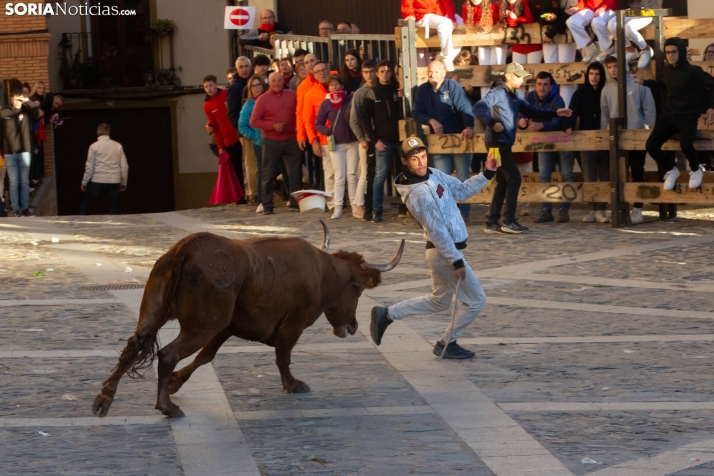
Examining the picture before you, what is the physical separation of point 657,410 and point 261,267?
2.68 meters

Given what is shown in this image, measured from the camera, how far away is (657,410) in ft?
23.3

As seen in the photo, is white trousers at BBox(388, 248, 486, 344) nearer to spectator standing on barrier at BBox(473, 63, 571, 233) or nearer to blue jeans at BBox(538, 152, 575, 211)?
spectator standing on barrier at BBox(473, 63, 571, 233)

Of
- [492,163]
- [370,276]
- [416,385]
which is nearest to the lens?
[416,385]

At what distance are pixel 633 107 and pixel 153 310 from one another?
952cm

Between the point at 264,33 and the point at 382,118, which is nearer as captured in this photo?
the point at 382,118

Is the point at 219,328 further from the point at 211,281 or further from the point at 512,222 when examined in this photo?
the point at 512,222

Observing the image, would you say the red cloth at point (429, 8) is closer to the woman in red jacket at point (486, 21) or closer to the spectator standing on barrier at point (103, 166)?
the woman in red jacket at point (486, 21)

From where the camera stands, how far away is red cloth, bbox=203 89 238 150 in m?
19.4

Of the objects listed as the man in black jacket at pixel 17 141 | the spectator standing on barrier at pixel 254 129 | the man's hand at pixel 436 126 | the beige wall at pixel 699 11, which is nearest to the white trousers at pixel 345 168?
the man's hand at pixel 436 126

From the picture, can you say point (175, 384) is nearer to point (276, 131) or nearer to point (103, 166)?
point (276, 131)

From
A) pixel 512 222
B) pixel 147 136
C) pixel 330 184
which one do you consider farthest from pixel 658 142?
pixel 147 136

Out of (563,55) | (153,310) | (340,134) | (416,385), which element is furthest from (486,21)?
(153,310)

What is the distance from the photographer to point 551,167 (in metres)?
15.7

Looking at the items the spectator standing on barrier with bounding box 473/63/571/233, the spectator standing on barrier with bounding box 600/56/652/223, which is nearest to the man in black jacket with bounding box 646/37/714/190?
the spectator standing on barrier with bounding box 600/56/652/223
